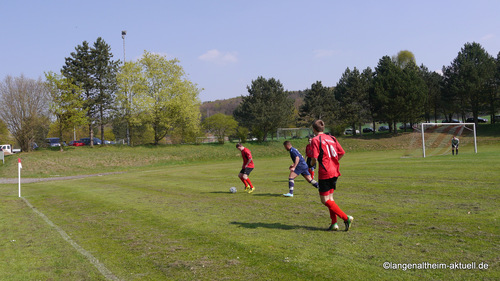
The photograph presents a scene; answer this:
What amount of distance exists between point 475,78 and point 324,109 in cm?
2850

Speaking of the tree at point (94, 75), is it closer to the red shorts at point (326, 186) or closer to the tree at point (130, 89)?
the tree at point (130, 89)

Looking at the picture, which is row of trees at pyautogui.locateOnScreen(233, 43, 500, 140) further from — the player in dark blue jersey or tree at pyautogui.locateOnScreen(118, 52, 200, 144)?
the player in dark blue jersey

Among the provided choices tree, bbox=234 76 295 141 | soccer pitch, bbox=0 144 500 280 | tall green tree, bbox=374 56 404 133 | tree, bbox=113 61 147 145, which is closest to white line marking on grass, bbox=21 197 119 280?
soccer pitch, bbox=0 144 500 280

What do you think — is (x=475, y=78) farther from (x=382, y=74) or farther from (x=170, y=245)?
(x=170, y=245)

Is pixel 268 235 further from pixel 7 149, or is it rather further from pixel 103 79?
pixel 7 149

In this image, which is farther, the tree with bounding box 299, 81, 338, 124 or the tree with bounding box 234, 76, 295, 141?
the tree with bounding box 299, 81, 338, 124

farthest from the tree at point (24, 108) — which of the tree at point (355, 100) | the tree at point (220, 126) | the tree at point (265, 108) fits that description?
the tree at point (355, 100)

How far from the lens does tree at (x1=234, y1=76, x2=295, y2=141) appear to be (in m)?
64.8

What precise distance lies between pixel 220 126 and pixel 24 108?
3007cm

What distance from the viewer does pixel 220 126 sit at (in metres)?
64.0

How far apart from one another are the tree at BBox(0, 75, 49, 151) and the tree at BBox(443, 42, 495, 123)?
233 ft

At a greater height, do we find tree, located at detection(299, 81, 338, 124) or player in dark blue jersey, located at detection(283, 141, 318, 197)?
tree, located at detection(299, 81, 338, 124)

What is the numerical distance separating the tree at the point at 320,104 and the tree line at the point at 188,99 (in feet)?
0.70

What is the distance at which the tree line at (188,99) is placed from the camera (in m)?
48.1
